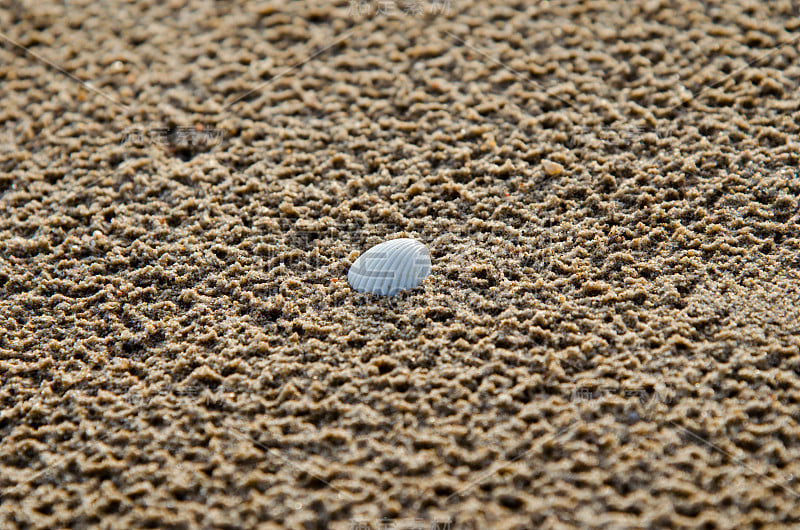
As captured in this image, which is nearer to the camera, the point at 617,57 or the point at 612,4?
the point at 617,57

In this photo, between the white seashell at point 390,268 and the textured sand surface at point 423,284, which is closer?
the textured sand surface at point 423,284

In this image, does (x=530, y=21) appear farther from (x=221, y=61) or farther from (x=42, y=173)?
(x=42, y=173)

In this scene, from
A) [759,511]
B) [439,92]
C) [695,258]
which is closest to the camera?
[759,511]

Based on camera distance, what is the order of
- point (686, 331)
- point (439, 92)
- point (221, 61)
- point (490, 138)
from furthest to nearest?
point (221, 61), point (439, 92), point (490, 138), point (686, 331)

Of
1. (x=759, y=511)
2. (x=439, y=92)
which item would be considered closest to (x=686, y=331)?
(x=759, y=511)

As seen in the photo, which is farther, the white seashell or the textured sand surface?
the white seashell
